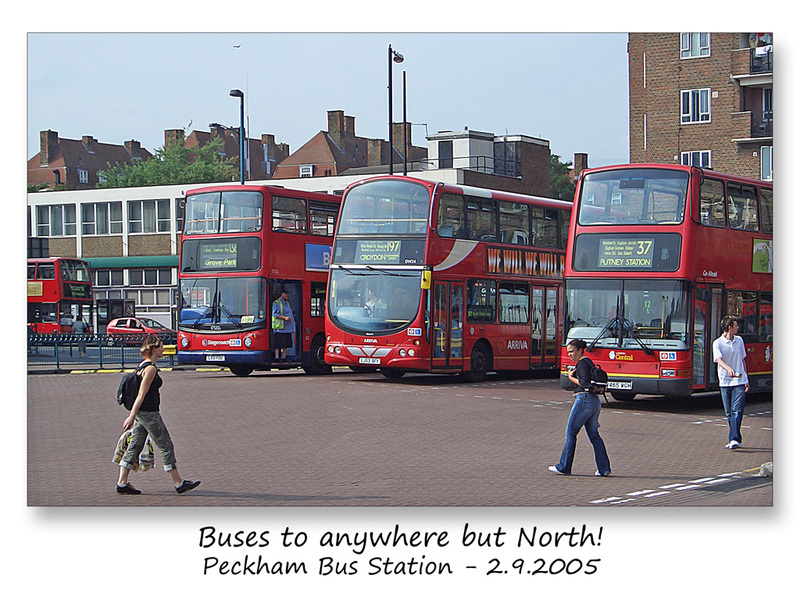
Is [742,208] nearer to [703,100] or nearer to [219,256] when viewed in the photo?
[703,100]

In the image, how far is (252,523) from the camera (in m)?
10.5

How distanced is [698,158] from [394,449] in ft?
35.2

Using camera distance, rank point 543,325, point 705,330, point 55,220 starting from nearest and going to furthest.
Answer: point 55,220, point 705,330, point 543,325

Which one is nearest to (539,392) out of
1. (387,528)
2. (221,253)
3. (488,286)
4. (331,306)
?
(488,286)

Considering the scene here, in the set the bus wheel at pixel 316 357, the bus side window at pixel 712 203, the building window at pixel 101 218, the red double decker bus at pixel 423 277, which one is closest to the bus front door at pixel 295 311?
the bus wheel at pixel 316 357

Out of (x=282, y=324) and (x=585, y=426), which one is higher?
(x=282, y=324)

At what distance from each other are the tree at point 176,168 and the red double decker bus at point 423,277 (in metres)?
4.43

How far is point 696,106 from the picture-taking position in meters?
19.4

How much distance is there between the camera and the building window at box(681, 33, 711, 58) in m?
12.8

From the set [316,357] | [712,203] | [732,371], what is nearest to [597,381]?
[732,371]

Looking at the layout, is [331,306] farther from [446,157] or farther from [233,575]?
[446,157]

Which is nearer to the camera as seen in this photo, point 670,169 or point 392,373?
point 670,169

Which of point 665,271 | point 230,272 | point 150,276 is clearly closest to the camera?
point 665,271

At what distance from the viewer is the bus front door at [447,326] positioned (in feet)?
77.6
